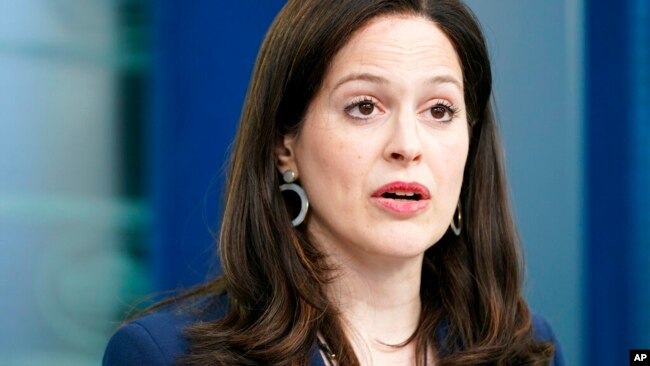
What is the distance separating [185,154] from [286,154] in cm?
94

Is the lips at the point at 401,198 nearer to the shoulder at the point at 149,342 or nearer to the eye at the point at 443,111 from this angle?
the eye at the point at 443,111

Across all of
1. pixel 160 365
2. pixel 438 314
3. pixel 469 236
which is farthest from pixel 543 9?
pixel 160 365

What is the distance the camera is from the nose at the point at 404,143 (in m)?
2.62

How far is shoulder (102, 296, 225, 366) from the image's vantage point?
8.59 ft

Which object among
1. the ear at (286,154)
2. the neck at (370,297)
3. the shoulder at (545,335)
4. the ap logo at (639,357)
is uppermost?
the ear at (286,154)

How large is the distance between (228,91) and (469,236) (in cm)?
105

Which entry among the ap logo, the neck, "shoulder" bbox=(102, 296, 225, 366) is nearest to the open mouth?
the neck

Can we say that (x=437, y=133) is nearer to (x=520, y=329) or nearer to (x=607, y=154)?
(x=520, y=329)

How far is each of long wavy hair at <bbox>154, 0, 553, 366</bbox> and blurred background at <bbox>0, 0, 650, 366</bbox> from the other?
719mm

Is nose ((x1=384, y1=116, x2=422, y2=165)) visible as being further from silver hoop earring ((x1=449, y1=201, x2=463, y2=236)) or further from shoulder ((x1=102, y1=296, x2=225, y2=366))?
shoulder ((x1=102, y1=296, x2=225, y2=366))

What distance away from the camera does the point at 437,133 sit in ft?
9.00

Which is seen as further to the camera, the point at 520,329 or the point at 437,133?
the point at 520,329

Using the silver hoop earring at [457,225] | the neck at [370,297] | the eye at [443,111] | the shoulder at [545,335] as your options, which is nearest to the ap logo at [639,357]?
the shoulder at [545,335]

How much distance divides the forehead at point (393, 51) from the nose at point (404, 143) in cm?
11
